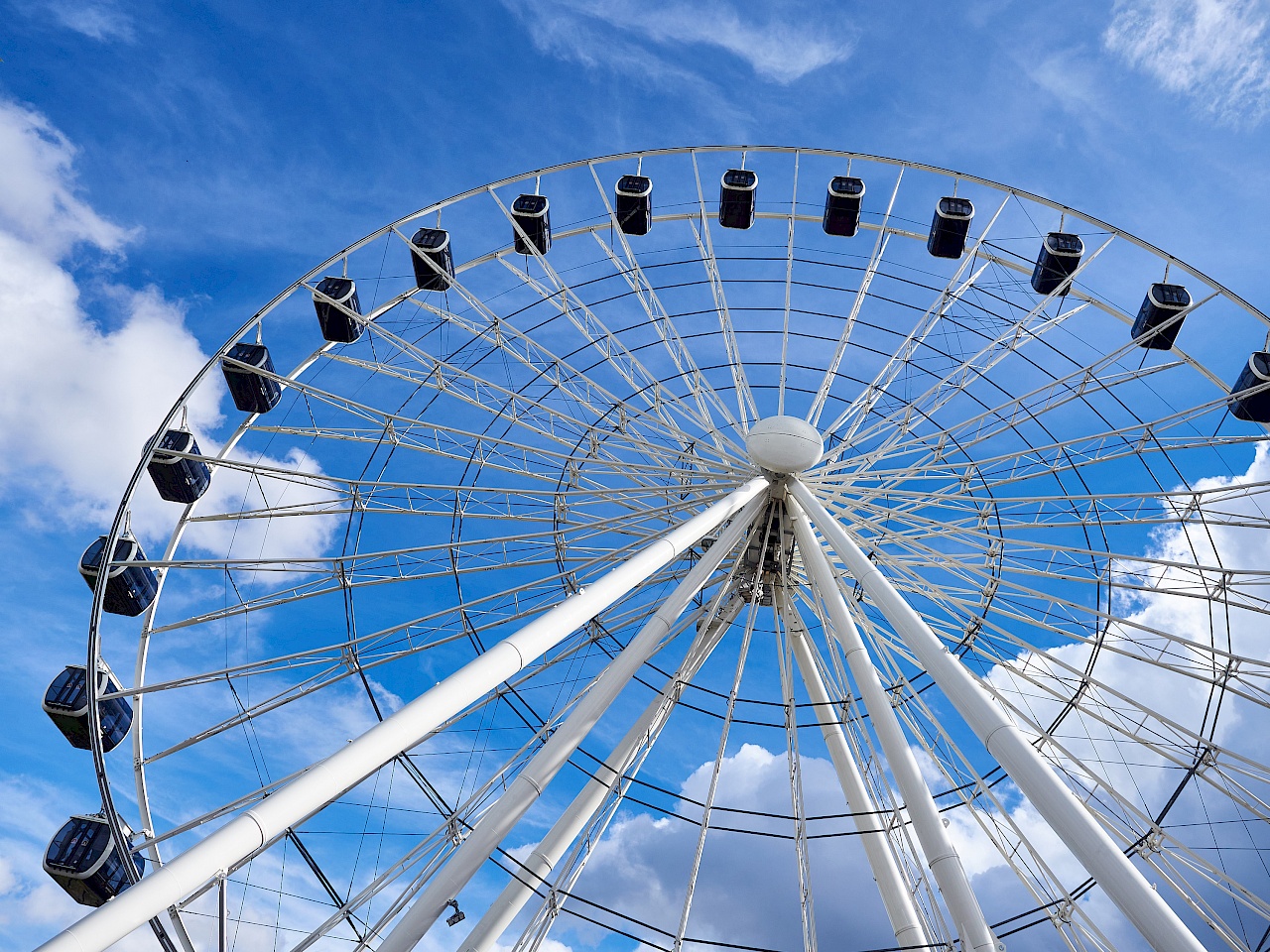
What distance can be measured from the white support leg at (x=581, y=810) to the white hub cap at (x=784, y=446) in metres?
3.59

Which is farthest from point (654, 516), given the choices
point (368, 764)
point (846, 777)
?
point (368, 764)

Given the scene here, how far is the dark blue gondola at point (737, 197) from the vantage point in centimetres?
2922

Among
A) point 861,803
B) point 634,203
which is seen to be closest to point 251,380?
point 634,203

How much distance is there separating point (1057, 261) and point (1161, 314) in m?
2.84

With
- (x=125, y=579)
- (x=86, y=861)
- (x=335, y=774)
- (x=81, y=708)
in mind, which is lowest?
(x=335, y=774)

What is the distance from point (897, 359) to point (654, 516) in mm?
7848

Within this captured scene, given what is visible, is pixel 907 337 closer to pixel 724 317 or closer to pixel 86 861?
pixel 724 317

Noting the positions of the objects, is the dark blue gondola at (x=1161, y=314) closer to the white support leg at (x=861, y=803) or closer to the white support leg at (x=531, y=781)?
the white support leg at (x=861, y=803)

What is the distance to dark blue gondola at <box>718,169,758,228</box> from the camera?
2922 centimetres

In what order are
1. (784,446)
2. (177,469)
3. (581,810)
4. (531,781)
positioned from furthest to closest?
(177,469), (784,446), (581,810), (531,781)

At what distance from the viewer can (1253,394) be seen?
2289cm

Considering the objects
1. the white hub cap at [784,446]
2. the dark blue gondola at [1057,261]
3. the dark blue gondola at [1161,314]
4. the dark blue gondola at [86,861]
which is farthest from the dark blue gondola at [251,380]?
the dark blue gondola at [1161,314]

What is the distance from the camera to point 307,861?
23453 mm

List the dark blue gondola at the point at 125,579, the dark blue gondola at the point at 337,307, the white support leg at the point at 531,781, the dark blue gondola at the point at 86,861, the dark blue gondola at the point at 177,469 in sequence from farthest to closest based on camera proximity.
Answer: the dark blue gondola at the point at 337,307
the dark blue gondola at the point at 177,469
the dark blue gondola at the point at 125,579
the dark blue gondola at the point at 86,861
the white support leg at the point at 531,781
